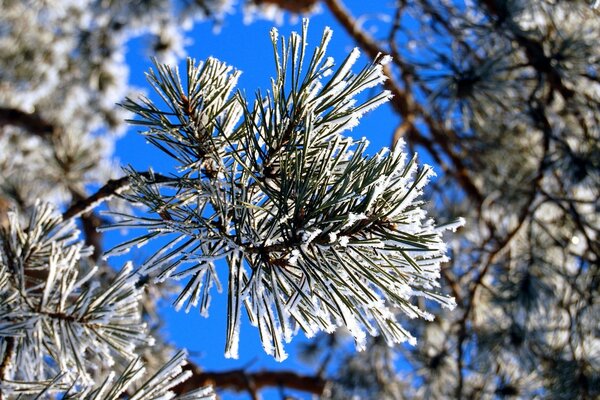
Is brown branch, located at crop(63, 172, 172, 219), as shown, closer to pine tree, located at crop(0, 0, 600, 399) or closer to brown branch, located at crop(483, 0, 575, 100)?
pine tree, located at crop(0, 0, 600, 399)

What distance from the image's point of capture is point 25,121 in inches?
81.4

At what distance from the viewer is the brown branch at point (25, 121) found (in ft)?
6.65

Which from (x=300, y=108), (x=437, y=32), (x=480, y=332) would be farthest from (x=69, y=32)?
(x=300, y=108)

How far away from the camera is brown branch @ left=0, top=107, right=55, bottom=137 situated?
79.8 inches

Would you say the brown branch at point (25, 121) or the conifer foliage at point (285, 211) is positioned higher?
the brown branch at point (25, 121)

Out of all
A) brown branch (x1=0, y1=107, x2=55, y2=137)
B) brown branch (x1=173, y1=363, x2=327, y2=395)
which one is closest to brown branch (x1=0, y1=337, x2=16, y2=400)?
brown branch (x1=173, y1=363, x2=327, y2=395)

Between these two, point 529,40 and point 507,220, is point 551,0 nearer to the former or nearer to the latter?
point 529,40

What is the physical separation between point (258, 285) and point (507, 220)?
90.3 inches

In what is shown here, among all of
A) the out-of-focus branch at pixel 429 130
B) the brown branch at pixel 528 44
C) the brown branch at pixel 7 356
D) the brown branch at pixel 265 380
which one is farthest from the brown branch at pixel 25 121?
the brown branch at pixel 528 44

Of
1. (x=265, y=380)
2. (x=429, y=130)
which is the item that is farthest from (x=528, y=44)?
(x=265, y=380)

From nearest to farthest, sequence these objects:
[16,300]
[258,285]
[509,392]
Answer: [258,285] < [16,300] < [509,392]

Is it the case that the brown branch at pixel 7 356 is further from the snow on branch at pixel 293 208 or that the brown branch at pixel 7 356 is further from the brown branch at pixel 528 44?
the brown branch at pixel 528 44

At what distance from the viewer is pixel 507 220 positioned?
274 cm

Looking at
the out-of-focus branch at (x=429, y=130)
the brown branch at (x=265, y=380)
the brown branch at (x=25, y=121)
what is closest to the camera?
the brown branch at (x=265, y=380)
